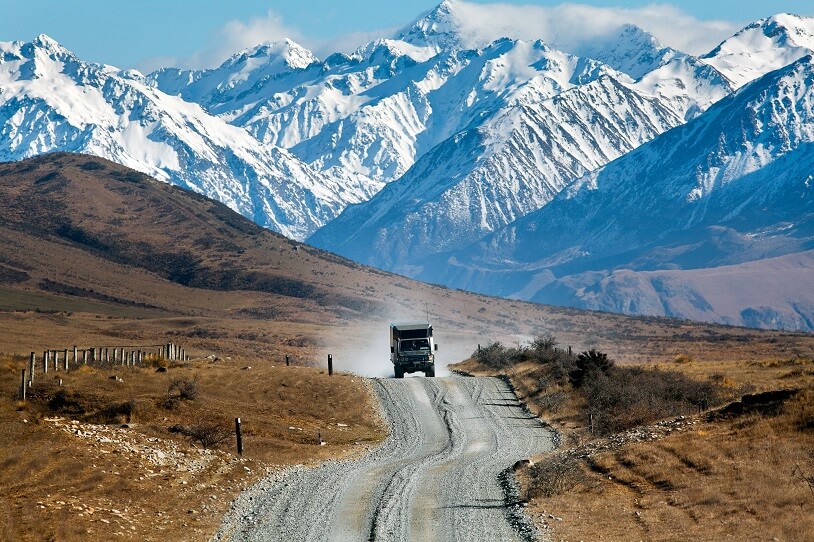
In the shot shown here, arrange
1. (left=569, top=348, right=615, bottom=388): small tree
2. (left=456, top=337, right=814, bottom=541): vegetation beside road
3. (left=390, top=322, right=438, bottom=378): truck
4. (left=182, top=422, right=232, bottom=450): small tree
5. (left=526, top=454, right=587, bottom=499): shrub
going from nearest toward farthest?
(left=456, top=337, right=814, bottom=541): vegetation beside road → (left=526, top=454, right=587, bottom=499): shrub → (left=182, top=422, right=232, bottom=450): small tree → (left=569, top=348, right=615, bottom=388): small tree → (left=390, top=322, right=438, bottom=378): truck

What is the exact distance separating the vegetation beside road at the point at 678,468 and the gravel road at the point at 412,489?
4.24 ft

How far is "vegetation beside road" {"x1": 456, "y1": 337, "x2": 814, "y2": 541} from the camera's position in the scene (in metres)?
27.6

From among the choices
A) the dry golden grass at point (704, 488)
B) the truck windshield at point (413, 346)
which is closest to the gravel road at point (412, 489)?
the dry golden grass at point (704, 488)

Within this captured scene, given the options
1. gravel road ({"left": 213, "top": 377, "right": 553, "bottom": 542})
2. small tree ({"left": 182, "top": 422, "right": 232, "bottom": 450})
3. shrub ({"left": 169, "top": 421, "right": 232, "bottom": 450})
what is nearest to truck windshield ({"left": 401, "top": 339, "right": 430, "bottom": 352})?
gravel road ({"left": 213, "top": 377, "right": 553, "bottom": 542})

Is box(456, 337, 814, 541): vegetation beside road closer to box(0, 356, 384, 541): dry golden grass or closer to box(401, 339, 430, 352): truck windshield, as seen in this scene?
box(0, 356, 384, 541): dry golden grass

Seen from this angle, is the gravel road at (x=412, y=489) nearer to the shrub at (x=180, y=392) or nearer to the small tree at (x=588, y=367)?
the small tree at (x=588, y=367)

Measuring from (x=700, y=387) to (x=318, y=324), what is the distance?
148m

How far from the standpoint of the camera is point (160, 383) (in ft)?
161

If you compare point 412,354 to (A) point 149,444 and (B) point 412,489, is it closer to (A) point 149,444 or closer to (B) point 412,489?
(A) point 149,444

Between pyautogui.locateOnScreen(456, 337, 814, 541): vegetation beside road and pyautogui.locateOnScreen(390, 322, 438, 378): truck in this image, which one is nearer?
pyautogui.locateOnScreen(456, 337, 814, 541): vegetation beside road

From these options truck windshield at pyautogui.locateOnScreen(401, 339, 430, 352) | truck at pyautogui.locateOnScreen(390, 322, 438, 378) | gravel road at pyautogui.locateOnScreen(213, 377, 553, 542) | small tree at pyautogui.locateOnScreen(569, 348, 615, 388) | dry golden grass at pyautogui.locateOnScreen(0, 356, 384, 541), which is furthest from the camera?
truck windshield at pyautogui.locateOnScreen(401, 339, 430, 352)

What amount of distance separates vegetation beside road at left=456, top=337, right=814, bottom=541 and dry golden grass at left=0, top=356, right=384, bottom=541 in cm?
827

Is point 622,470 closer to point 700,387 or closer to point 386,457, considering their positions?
point 386,457

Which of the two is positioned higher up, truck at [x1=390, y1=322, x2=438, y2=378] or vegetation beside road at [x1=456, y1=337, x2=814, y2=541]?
truck at [x1=390, y1=322, x2=438, y2=378]
